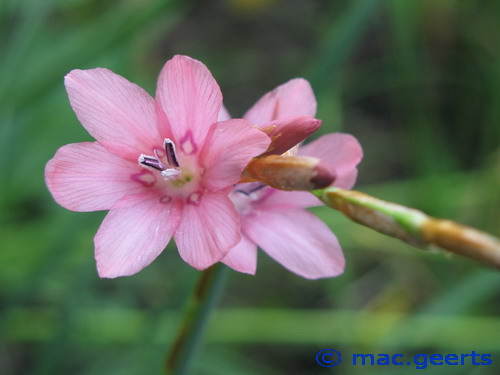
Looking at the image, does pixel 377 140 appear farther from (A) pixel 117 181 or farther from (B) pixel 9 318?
(A) pixel 117 181

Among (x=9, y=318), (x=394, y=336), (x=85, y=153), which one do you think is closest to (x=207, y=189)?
(x=85, y=153)

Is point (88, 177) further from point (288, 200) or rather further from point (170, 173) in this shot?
point (288, 200)

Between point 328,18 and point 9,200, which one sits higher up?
point 328,18

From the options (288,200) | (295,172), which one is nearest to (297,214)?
(288,200)
